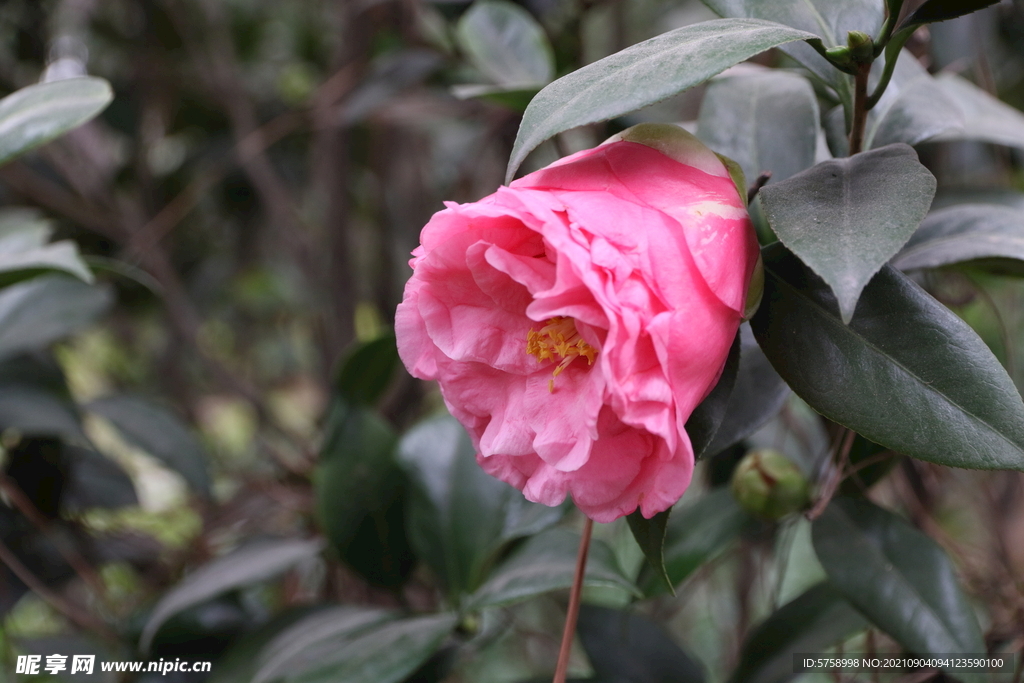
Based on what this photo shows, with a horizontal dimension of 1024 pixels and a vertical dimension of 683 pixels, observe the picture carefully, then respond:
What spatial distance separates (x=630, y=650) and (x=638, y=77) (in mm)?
535

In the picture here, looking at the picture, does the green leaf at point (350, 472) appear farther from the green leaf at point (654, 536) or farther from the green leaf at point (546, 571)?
the green leaf at point (654, 536)

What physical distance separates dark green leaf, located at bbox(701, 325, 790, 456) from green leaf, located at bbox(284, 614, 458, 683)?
0.84ft

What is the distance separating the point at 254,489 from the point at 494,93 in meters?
0.69

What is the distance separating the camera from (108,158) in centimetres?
155

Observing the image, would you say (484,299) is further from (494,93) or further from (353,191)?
(353,191)

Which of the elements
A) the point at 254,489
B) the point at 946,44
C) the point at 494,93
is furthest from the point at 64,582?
the point at 946,44

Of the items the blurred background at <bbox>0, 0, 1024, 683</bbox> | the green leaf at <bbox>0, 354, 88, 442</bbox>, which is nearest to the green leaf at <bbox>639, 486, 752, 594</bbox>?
the blurred background at <bbox>0, 0, 1024, 683</bbox>

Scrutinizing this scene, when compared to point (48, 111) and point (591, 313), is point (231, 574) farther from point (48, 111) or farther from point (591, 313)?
point (591, 313)

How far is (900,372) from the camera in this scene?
373 mm

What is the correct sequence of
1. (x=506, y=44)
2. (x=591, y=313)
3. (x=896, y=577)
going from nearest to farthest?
(x=591, y=313) < (x=896, y=577) < (x=506, y=44)

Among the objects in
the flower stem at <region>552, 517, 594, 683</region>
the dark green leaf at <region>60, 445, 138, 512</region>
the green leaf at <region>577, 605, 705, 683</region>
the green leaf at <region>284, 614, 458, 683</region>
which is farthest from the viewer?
the dark green leaf at <region>60, 445, 138, 512</region>

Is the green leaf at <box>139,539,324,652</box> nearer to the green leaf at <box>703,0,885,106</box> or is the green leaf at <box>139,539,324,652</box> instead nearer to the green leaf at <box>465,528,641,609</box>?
the green leaf at <box>465,528,641,609</box>

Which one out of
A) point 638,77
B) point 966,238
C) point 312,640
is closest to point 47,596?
point 312,640

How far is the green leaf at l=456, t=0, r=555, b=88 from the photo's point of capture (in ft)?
2.80
